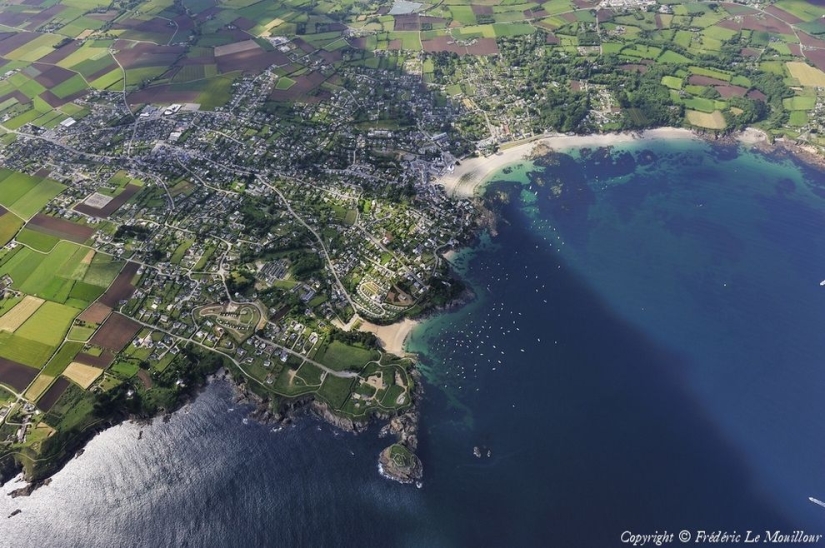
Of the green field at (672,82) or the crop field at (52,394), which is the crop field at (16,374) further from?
the green field at (672,82)

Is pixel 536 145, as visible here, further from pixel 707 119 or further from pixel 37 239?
pixel 37 239

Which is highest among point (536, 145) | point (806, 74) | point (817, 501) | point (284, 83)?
point (284, 83)

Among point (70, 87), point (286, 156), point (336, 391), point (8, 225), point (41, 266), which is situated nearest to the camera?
point (336, 391)

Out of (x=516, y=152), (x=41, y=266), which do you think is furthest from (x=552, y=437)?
(x=41, y=266)

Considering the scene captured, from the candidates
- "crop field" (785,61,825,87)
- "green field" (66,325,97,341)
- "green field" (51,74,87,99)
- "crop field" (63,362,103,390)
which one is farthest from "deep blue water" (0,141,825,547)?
"green field" (51,74,87,99)

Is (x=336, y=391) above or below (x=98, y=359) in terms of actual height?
below

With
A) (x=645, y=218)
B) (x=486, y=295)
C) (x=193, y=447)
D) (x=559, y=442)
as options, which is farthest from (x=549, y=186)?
(x=193, y=447)
